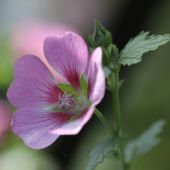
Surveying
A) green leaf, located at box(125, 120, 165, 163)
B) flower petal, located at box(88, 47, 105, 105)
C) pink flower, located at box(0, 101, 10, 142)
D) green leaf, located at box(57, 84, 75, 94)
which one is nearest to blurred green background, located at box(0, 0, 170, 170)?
pink flower, located at box(0, 101, 10, 142)

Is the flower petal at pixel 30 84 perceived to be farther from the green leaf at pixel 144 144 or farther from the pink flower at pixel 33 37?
the pink flower at pixel 33 37

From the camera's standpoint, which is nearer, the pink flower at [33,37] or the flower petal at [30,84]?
the flower petal at [30,84]

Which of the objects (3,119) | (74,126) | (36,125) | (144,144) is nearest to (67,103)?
(36,125)

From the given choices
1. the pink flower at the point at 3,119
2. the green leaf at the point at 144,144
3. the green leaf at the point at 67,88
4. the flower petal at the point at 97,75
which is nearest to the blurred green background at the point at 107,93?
the pink flower at the point at 3,119

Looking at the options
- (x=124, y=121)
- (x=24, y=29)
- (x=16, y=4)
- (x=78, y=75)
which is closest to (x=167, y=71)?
(x=124, y=121)

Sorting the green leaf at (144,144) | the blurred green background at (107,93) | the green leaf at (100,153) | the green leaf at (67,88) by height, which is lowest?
the blurred green background at (107,93)

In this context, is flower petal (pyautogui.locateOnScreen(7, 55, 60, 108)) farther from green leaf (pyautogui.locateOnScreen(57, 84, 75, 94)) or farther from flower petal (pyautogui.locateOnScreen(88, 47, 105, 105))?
flower petal (pyautogui.locateOnScreen(88, 47, 105, 105))

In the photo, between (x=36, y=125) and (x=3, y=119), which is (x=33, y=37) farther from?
(x=36, y=125)
